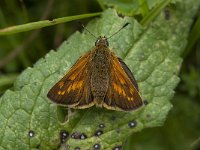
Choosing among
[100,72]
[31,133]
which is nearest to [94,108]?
[100,72]

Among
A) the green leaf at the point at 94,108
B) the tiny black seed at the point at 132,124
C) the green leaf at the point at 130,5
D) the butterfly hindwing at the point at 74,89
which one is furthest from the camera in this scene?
the green leaf at the point at 130,5

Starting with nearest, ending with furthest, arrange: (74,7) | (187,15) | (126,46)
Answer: (126,46) → (187,15) → (74,7)

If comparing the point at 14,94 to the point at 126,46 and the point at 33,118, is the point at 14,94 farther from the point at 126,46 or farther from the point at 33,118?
the point at 126,46

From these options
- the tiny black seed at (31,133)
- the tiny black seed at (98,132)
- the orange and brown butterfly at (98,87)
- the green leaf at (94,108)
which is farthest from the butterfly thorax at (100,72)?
the tiny black seed at (31,133)

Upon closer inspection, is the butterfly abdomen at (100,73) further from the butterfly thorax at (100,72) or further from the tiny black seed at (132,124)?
the tiny black seed at (132,124)

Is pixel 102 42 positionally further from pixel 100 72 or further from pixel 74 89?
pixel 74 89

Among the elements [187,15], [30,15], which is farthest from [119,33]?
[30,15]

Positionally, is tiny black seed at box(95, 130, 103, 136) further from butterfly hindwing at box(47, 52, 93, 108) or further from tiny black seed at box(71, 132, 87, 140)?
butterfly hindwing at box(47, 52, 93, 108)

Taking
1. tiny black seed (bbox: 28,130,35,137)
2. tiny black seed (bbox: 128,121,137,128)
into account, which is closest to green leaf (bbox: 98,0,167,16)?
tiny black seed (bbox: 128,121,137,128)
